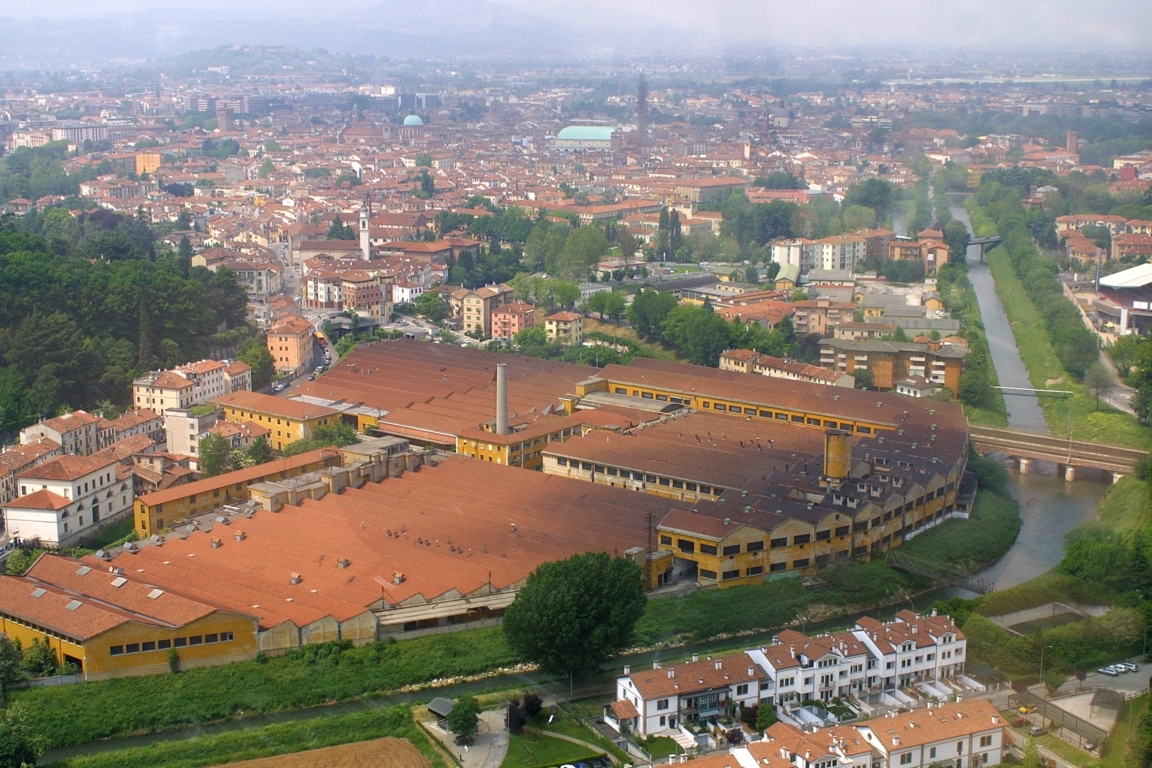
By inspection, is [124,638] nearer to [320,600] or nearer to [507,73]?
[320,600]

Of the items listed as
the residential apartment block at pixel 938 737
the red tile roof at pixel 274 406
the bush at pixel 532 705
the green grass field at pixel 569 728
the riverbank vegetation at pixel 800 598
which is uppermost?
the residential apartment block at pixel 938 737

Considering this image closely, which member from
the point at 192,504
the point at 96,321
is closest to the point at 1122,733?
the point at 192,504

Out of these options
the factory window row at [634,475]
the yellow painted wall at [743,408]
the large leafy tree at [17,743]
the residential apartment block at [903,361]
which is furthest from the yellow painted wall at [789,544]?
the residential apartment block at [903,361]

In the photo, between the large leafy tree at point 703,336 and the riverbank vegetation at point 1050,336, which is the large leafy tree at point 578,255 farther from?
the riverbank vegetation at point 1050,336

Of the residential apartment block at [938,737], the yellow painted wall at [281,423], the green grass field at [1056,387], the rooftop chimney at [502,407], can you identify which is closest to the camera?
the residential apartment block at [938,737]

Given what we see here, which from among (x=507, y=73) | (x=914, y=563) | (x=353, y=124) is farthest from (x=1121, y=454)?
(x=507, y=73)

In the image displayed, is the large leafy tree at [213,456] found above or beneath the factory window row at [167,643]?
beneath

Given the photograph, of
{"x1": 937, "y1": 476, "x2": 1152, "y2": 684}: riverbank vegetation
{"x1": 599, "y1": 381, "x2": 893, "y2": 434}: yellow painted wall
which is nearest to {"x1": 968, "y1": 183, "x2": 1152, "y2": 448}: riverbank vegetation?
{"x1": 599, "y1": 381, "x2": 893, "y2": 434}: yellow painted wall
